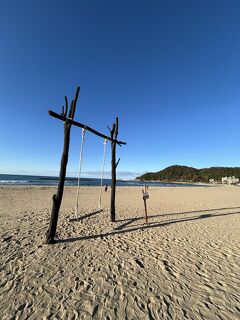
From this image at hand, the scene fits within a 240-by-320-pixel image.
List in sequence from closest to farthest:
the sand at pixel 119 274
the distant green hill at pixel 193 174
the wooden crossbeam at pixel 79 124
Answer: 1. the sand at pixel 119 274
2. the wooden crossbeam at pixel 79 124
3. the distant green hill at pixel 193 174

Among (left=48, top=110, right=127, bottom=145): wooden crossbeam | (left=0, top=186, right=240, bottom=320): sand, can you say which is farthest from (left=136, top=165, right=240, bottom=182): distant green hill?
(left=0, top=186, right=240, bottom=320): sand

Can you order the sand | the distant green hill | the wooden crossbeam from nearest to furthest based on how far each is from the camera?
1. the sand
2. the wooden crossbeam
3. the distant green hill

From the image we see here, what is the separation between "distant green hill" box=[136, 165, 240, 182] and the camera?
11512 centimetres

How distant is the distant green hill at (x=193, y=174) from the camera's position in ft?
378

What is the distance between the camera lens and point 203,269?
4277 millimetres

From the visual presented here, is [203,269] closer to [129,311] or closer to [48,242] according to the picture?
[129,311]

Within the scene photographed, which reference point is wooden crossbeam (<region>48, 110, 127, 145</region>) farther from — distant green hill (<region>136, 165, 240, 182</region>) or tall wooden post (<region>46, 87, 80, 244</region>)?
distant green hill (<region>136, 165, 240, 182</region>)

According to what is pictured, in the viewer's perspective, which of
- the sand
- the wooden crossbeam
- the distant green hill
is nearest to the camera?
the sand

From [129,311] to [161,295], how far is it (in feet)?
2.28

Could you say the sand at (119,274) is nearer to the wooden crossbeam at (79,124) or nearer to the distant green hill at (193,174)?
the wooden crossbeam at (79,124)

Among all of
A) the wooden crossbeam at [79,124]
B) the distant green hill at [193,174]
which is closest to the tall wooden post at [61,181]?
the wooden crossbeam at [79,124]

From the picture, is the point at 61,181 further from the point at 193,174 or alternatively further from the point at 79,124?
the point at 193,174

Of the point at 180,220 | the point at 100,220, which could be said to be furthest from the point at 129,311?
the point at 180,220

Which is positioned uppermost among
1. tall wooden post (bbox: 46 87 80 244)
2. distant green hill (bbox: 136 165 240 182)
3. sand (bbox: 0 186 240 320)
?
distant green hill (bbox: 136 165 240 182)
